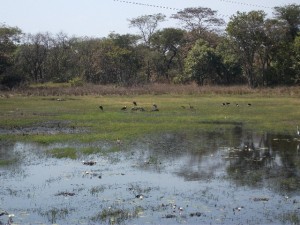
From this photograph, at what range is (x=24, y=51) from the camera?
7556 cm

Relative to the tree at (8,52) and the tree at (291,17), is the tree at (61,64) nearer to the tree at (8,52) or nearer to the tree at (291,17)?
the tree at (8,52)

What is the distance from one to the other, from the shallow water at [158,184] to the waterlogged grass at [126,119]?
9.58 ft

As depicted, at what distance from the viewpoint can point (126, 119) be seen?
109 feet

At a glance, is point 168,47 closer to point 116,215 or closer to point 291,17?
point 291,17

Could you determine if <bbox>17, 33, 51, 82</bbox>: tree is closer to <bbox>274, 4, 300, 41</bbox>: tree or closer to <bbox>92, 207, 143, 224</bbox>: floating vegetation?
<bbox>274, 4, 300, 41</bbox>: tree

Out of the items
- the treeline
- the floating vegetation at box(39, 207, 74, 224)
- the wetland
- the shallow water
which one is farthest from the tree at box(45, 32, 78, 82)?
the floating vegetation at box(39, 207, 74, 224)

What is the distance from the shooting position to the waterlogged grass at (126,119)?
87.4ft

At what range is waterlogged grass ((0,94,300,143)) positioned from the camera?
87.4 ft

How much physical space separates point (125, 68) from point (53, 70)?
39.4 feet

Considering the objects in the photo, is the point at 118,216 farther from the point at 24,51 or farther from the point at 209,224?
the point at 24,51

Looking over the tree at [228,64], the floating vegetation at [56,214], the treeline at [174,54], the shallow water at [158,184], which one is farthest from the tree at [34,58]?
the floating vegetation at [56,214]

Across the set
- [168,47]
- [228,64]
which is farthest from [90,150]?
[168,47]

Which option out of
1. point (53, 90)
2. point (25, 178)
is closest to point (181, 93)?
point (53, 90)

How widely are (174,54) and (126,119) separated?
46629 millimetres
